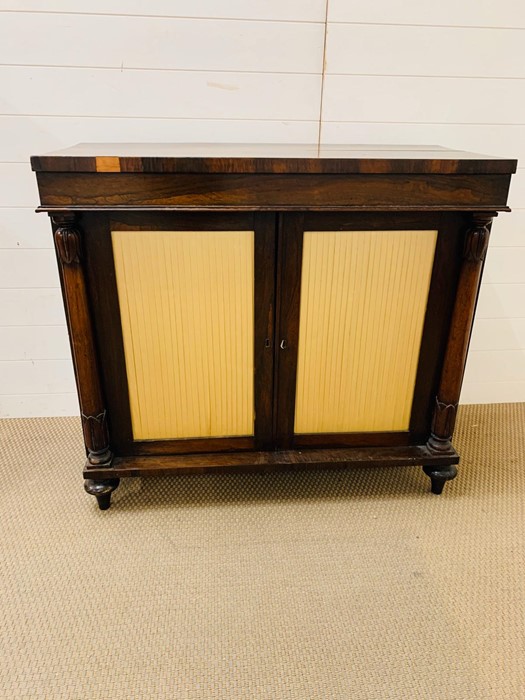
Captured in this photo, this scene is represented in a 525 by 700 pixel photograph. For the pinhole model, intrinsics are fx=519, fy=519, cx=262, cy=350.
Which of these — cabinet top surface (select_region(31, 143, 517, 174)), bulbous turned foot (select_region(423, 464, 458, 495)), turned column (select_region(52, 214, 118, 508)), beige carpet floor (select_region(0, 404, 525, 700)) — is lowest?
beige carpet floor (select_region(0, 404, 525, 700))

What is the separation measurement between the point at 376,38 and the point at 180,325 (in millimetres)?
1026

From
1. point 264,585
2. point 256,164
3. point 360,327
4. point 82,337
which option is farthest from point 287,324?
point 264,585

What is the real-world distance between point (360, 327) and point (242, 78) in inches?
32.4

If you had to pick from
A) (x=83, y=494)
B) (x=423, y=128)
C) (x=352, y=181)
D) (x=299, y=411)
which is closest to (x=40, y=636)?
(x=83, y=494)

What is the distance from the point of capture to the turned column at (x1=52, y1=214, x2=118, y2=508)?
1.17 meters

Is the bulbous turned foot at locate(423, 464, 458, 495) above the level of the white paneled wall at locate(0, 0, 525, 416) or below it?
below

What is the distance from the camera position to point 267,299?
4.19 feet

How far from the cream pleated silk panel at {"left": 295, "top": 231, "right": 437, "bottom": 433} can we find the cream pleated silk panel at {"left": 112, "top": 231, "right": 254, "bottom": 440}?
0.16 metres

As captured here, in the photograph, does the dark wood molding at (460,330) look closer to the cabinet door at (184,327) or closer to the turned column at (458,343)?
the turned column at (458,343)

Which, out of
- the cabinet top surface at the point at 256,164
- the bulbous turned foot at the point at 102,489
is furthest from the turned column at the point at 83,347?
the cabinet top surface at the point at 256,164

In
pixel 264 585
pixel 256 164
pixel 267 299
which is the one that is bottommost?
pixel 264 585

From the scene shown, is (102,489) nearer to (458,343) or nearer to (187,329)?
(187,329)

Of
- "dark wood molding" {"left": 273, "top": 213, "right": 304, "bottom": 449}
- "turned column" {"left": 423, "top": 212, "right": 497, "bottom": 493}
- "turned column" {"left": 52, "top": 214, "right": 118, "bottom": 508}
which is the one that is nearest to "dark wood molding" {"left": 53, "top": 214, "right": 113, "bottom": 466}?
"turned column" {"left": 52, "top": 214, "right": 118, "bottom": 508}

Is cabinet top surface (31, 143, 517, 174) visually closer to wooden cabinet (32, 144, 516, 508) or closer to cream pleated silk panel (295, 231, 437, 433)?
wooden cabinet (32, 144, 516, 508)
